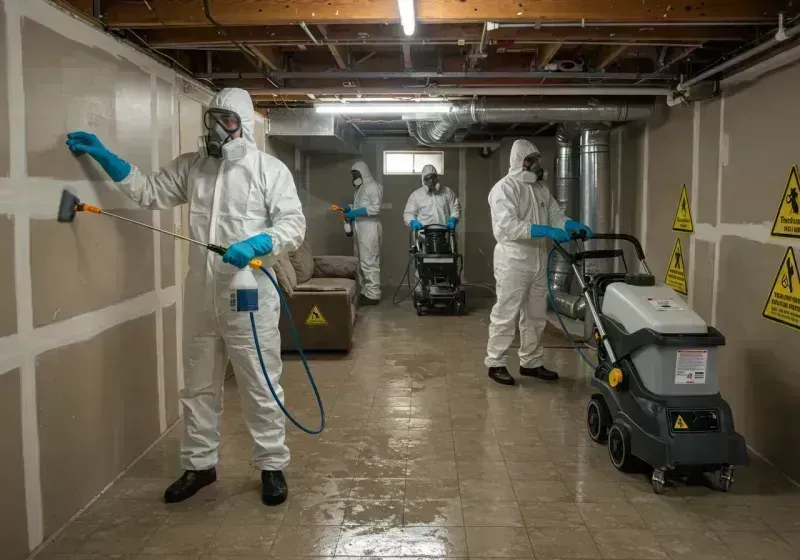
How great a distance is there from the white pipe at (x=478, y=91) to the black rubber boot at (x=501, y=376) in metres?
1.84

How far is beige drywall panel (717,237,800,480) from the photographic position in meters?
2.84

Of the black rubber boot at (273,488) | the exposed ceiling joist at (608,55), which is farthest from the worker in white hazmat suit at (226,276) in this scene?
the exposed ceiling joist at (608,55)

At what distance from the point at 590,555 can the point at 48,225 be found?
7.12 feet

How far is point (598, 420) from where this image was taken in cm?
323

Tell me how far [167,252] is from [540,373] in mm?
2583

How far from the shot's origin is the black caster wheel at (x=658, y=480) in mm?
2658

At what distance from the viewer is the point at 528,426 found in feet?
11.6

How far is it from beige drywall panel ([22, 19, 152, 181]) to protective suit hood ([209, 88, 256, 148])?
0.44m

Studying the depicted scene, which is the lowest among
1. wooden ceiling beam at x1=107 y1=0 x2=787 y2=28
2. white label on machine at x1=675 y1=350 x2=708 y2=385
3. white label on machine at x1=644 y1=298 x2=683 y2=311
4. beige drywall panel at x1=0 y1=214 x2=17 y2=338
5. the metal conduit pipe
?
white label on machine at x1=675 y1=350 x2=708 y2=385

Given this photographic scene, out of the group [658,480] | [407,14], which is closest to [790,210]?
[658,480]

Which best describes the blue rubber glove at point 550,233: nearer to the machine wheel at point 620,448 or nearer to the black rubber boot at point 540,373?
the black rubber boot at point 540,373

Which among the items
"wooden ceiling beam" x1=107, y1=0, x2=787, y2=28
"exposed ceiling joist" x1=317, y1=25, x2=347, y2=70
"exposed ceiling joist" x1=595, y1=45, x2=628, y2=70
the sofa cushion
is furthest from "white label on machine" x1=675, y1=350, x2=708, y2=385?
the sofa cushion

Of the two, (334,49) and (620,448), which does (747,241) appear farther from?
(334,49)

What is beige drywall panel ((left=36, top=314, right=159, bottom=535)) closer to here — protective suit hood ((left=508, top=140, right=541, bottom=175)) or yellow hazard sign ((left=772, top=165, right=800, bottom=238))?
protective suit hood ((left=508, top=140, right=541, bottom=175))
